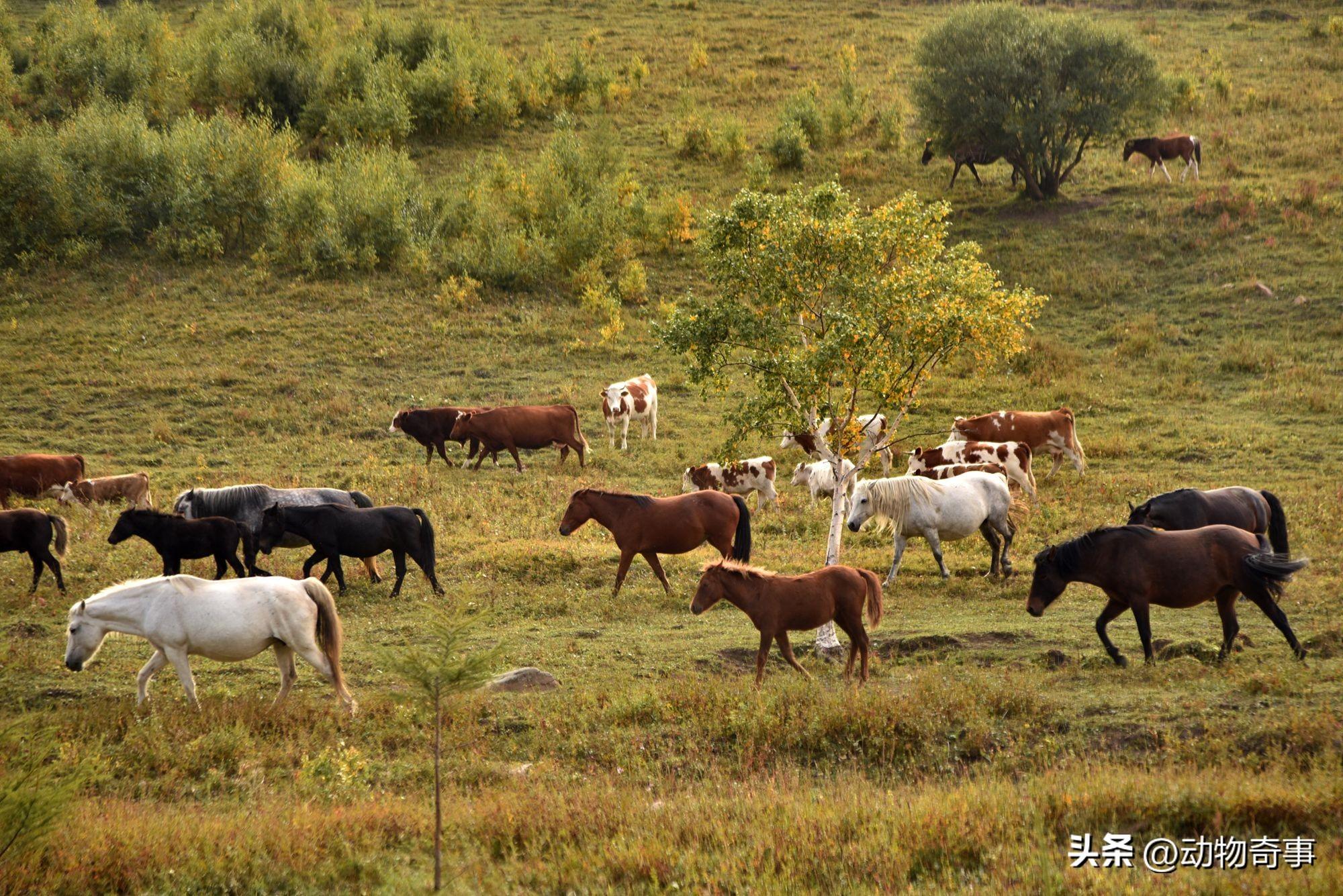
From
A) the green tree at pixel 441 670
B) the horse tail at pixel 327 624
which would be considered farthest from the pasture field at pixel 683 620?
the horse tail at pixel 327 624

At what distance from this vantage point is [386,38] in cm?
5297

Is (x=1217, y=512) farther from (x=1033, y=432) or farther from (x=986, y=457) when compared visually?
(x=1033, y=432)

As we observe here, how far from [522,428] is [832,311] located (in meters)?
11.0

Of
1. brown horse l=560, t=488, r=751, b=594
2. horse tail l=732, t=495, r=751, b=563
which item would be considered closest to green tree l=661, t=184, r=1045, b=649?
horse tail l=732, t=495, r=751, b=563

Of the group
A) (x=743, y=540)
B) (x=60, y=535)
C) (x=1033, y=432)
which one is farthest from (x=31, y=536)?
(x=1033, y=432)

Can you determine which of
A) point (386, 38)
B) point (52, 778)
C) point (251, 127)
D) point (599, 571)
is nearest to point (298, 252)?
point (251, 127)

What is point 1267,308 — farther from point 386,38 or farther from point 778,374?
point 386,38

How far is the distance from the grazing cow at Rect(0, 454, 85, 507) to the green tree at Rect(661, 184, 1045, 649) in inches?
515

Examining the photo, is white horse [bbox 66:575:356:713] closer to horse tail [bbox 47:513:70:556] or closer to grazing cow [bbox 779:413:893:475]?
horse tail [bbox 47:513:70:556]

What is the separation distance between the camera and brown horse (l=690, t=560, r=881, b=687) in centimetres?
1226

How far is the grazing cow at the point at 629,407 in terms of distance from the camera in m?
26.3

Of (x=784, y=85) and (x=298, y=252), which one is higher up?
(x=784, y=85)

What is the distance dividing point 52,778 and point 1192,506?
515 inches

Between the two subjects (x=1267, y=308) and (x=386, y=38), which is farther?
(x=386, y=38)
